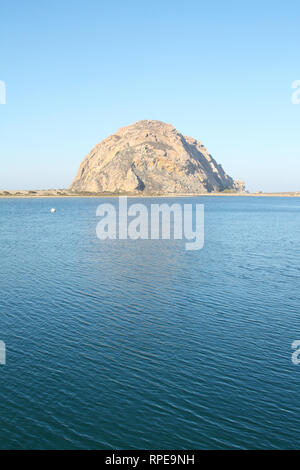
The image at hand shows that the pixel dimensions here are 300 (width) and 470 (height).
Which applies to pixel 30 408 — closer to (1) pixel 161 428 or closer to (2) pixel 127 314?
(1) pixel 161 428

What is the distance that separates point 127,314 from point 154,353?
29.7ft

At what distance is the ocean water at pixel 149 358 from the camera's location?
66.7 ft

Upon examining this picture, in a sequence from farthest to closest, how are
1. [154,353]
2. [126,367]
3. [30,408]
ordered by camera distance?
1. [154,353]
2. [126,367]
3. [30,408]

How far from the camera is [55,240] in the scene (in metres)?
91.2

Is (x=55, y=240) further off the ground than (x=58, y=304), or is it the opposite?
(x=55, y=240)

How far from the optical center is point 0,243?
283ft

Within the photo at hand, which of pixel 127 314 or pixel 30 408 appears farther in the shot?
pixel 127 314

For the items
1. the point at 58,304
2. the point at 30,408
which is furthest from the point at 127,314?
the point at 30,408

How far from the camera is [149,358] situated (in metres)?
28.2

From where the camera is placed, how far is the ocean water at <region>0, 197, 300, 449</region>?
20.3 meters
